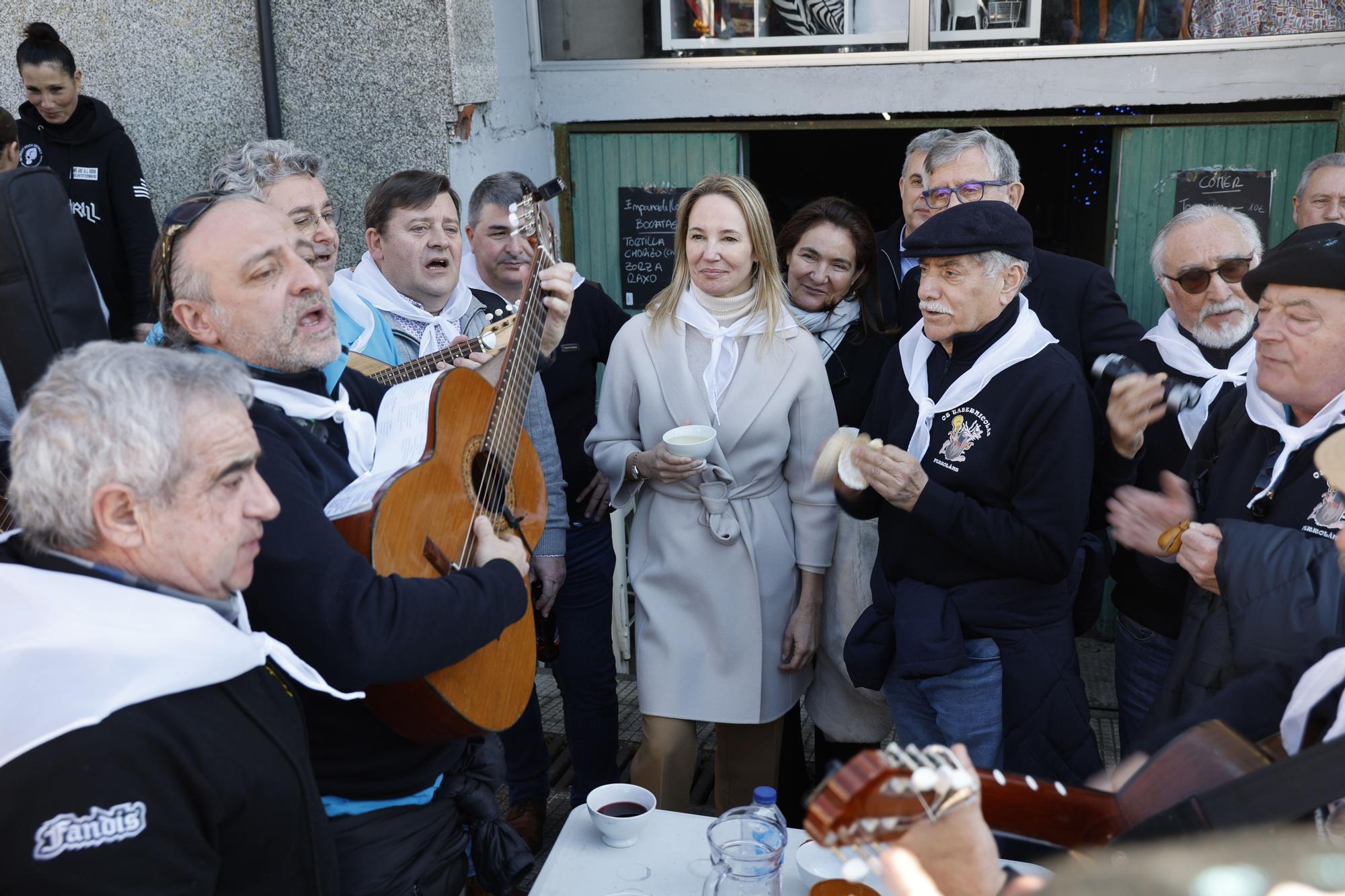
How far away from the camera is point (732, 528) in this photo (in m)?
3.15

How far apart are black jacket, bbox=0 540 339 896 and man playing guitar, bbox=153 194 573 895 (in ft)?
0.55

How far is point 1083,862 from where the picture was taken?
4.82 feet

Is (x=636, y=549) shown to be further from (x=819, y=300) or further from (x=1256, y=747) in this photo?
(x=1256, y=747)

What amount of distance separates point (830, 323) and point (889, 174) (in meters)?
2.63

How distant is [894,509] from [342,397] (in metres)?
1.46

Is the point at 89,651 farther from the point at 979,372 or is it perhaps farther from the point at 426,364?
the point at 979,372

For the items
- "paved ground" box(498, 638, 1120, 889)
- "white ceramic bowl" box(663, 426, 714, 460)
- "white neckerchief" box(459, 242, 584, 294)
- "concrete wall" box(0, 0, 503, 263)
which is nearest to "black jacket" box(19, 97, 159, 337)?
"concrete wall" box(0, 0, 503, 263)

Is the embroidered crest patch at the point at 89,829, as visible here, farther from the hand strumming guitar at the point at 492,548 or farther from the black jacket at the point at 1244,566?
the black jacket at the point at 1244,566

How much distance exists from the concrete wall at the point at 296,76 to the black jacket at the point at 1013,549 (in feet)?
9.20

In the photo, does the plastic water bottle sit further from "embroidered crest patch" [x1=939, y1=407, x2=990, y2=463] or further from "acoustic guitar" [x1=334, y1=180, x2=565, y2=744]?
"embroidered crest patch" [x1=939, y1=407, x2=990, y2=463]

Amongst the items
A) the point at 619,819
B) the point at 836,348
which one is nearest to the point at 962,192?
the point at 836,348

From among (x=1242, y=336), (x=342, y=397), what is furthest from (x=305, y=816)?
(x=1242, y=336)

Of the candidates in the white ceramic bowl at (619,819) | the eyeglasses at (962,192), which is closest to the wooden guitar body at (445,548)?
the white ceramic bowl at (619,819)

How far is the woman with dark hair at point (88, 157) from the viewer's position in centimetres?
→ 457
